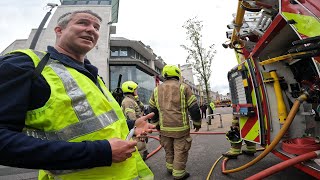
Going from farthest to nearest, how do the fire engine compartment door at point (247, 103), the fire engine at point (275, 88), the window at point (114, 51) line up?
the window at point (114, 51), the fire engine compartment door at point (247, 103), the fire engine at point (275, 88)

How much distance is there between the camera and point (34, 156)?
0.99 metres

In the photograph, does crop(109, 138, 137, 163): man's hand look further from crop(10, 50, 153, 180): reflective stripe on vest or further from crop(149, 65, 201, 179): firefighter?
crop(149, 65, 201, 179): firefighter

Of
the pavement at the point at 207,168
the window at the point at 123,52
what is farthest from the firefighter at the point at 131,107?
the window at the point at 123,52

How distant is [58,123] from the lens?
3.72ft

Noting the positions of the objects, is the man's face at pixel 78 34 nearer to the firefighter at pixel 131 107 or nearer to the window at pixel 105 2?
the firefighter at pixel 131 107

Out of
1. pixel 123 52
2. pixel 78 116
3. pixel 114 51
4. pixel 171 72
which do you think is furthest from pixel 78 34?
pixel 114 51

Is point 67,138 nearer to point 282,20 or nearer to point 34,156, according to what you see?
point 34,156

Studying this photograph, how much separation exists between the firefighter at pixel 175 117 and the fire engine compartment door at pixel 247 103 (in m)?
0.74

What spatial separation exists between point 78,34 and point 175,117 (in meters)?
2.63

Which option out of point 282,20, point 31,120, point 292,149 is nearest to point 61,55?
point 31,120

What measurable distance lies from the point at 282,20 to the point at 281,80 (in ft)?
3.57

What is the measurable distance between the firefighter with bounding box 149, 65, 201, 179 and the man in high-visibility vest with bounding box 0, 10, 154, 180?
7.94 ft

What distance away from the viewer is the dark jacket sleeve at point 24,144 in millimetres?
974

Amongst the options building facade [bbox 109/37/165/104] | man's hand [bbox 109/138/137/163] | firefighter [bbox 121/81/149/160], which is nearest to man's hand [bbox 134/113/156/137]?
man's hand [bbox 109/138/137/163]
